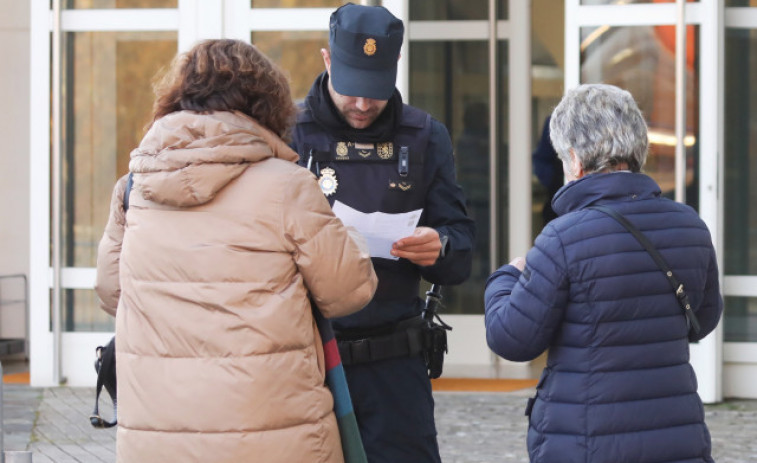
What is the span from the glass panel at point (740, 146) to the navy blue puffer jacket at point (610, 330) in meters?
5.17

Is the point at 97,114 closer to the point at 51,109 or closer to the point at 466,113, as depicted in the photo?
the point at 51,109

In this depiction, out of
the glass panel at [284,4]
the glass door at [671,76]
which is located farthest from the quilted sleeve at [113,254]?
the glass panel at [284,4]

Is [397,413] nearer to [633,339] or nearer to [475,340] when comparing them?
[633,339]

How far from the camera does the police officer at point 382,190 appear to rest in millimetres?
3736

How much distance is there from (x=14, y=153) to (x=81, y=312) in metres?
2.05

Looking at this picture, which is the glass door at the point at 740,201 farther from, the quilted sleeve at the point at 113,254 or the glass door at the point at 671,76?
the quilted sleeve at the point at 113,254

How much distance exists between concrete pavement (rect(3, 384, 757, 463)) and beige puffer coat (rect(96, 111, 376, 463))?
371 centimetres

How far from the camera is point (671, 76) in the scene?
26.5ft

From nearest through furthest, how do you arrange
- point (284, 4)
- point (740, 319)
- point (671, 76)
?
1. point (671, 76)
2. point (740, 319)
3. point (284, 4)

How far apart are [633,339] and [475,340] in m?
6.26

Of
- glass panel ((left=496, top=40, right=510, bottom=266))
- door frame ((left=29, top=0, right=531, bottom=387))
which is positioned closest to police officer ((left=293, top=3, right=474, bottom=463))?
door frame ((left=29, top=0, right=531, bottom=387))

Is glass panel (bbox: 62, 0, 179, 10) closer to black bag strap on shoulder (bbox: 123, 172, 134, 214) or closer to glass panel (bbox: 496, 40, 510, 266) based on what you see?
glass panel (bbox: 496, 40, 510, 266)

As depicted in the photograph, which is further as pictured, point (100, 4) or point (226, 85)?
point (100, 4)

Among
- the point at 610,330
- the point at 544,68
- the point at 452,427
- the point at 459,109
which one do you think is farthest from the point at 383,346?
the point at 544,68
